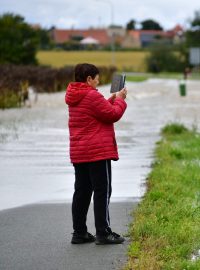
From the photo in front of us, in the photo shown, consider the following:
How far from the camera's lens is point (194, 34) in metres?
110

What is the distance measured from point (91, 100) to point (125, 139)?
10233 mm

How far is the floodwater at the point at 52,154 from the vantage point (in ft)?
33.0

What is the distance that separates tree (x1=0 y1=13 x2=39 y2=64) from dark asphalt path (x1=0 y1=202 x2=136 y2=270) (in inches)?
2731

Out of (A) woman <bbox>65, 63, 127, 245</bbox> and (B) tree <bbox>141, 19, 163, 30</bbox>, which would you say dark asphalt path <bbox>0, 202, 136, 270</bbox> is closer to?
(A) woman <bbox>65, 63, 127, 245</bbox>

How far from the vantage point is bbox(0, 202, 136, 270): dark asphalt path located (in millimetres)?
6316

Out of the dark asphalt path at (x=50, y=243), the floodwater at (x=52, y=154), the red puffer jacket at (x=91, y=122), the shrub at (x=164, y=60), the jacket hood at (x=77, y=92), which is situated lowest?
the shrub at (x=164, y=60)

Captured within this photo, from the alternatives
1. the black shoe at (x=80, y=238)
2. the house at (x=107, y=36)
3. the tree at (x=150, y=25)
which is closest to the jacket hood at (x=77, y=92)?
the black shoe at (x=80, y=238)

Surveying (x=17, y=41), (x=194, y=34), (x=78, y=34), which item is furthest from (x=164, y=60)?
(x=78, y=34)

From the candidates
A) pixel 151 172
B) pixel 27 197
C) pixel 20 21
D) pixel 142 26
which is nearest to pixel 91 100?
pixel 27 197

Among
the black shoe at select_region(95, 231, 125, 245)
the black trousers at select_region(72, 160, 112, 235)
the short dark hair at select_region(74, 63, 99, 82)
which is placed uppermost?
the short dark hair at select_region(74, 63, 99, 82)

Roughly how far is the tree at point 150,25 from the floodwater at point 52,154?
16234 centimetres

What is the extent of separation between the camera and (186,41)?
4323 inches

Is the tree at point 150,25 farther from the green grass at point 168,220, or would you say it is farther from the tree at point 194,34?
the green grass at point 168,220

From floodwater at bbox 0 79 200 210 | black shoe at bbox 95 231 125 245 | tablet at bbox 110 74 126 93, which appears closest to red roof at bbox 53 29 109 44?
floodwater at bbox 0 79 200 210
